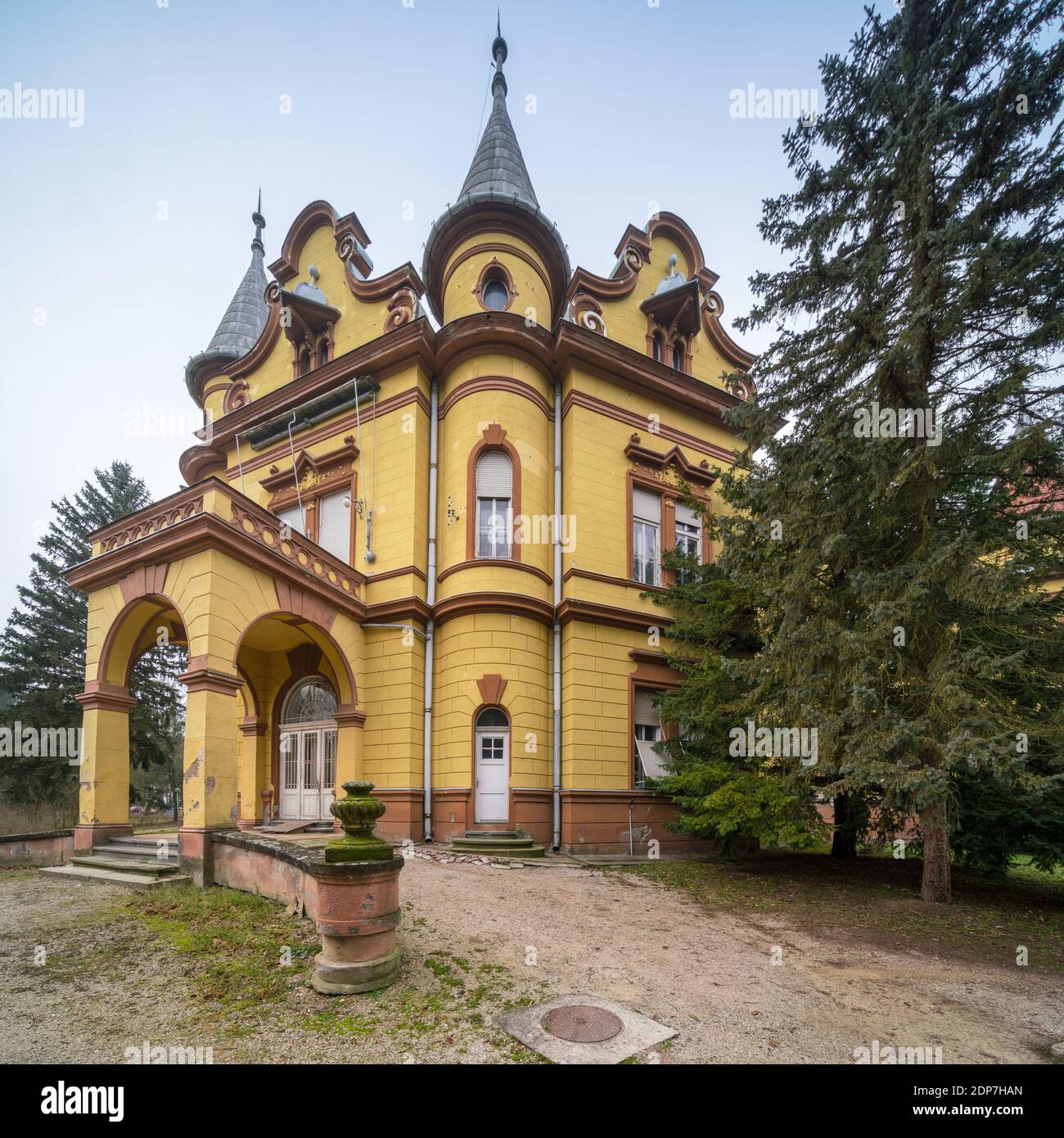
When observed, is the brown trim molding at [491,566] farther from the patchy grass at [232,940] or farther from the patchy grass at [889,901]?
the patchy grass at [232,940]

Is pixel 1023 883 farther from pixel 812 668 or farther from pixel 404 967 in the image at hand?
pixel 404 967

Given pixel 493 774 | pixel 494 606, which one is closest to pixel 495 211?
pixel 494 606

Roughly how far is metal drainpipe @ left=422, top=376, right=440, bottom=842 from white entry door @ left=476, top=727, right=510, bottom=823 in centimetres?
113

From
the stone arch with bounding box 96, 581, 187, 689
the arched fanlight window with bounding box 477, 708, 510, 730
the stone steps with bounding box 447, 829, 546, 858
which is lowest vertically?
the stone steps with bounding box 447, 829, 546, 858

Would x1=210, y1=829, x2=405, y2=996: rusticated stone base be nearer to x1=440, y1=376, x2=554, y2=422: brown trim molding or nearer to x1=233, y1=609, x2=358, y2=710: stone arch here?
x1=233, y1=609, x2=358, y2=710: stone arch

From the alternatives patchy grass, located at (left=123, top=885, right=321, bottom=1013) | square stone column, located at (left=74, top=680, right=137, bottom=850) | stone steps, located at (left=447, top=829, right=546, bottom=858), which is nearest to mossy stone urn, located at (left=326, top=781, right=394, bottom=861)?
patchy grass, located at (left=123, top=885, right=321, bottom=1013)

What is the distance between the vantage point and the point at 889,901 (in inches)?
348

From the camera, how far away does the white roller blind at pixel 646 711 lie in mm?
14562

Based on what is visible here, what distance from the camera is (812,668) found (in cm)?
888

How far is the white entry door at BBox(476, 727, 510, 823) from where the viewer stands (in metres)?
13.0

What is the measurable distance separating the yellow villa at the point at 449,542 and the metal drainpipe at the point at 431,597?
0.14ft

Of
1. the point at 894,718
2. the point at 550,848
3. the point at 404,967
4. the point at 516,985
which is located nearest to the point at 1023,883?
the point at 894,718

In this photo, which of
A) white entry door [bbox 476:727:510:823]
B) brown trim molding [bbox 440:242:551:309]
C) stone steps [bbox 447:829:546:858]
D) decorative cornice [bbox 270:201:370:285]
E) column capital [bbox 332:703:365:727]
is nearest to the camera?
stone steps [bbox 447:829:546:858]

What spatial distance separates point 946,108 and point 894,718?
25.8 ft
